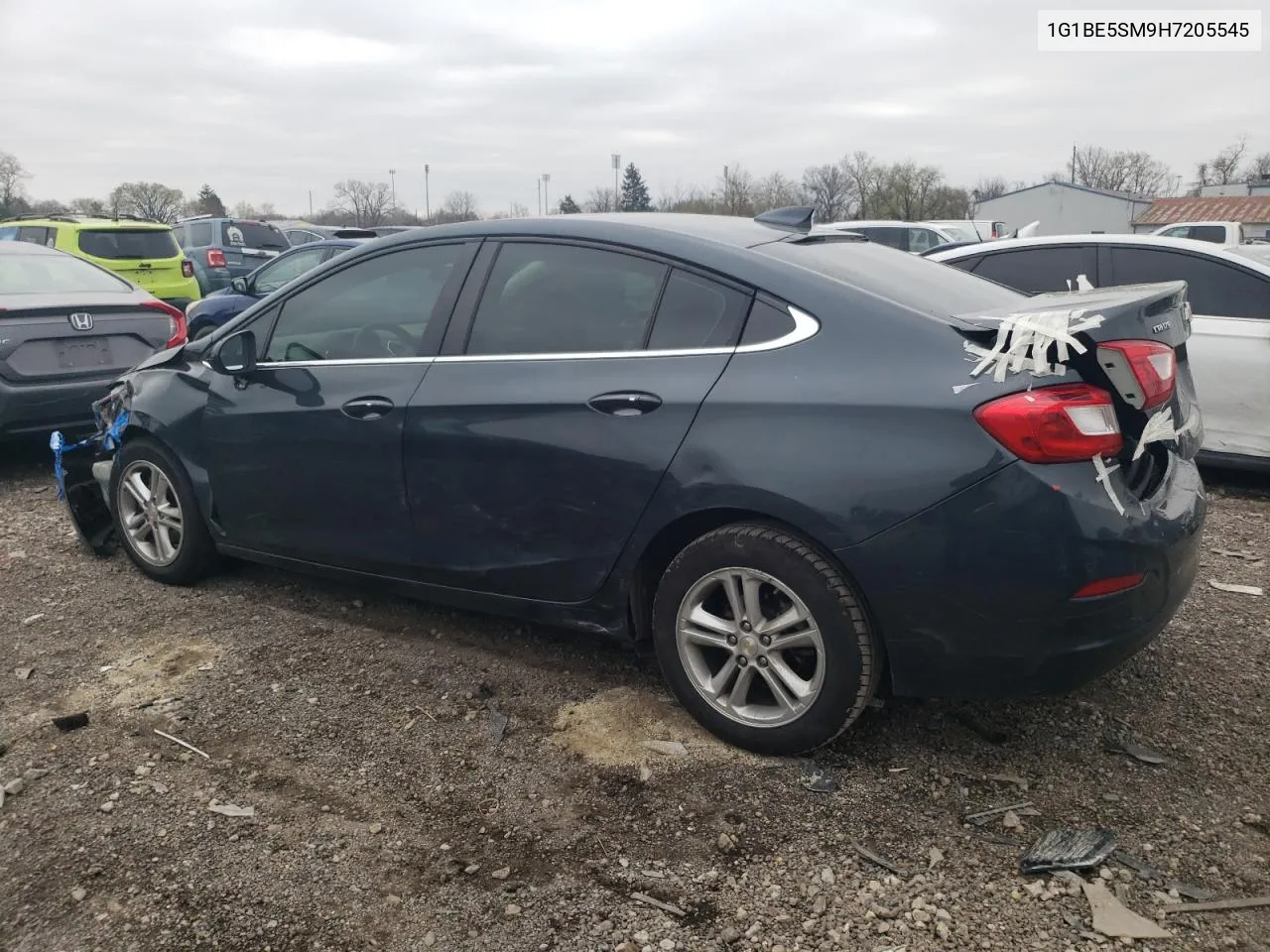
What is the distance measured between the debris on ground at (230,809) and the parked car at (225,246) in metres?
16.0

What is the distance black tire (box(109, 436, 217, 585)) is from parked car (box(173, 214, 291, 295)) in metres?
13.6

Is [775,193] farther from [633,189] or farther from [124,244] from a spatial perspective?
[124,244]

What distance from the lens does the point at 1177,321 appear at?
305cm

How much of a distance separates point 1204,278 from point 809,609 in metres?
4.53

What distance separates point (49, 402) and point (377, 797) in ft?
15.4

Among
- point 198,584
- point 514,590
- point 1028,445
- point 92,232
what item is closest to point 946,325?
point 1028,445

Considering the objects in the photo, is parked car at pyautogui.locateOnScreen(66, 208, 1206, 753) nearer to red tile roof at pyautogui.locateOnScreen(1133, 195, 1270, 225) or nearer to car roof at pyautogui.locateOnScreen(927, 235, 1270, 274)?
car roof at pyautogui.locateOnScreen(927, 235, 1270, 274)

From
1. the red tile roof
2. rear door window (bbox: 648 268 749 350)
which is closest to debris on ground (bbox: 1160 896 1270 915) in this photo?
rear door window (bbox: 648 268 749 350)

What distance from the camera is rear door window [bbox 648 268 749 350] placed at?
303 cm

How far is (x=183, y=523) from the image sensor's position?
448 cm

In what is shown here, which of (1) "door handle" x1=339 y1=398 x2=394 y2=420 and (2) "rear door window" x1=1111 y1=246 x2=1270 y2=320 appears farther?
(2) "rear door window" x1=1111 y1=246 x2=1270 y2=320

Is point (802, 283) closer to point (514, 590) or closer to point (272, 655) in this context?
point (514, 590)

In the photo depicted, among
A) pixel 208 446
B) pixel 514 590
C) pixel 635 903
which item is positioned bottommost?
pixel 635 903

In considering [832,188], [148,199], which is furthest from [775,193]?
[148,199]
